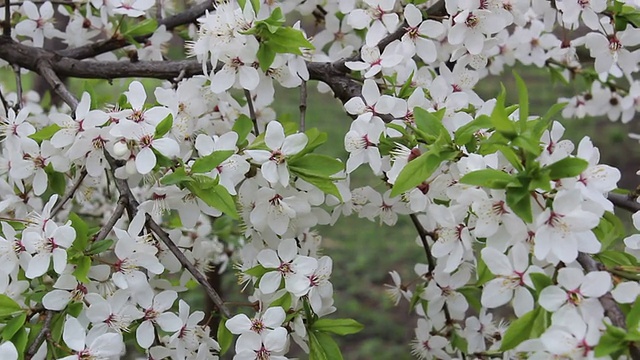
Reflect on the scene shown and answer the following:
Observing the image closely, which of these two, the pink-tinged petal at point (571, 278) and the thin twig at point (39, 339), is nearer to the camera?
the pink-tinged petal at point (571, 278)

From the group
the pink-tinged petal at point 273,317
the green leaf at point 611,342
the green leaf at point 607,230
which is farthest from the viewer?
the pink-tinged petal at point 273,317

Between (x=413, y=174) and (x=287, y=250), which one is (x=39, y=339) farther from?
(x=413, y=174)

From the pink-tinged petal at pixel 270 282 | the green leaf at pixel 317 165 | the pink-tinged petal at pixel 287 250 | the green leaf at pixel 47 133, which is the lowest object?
the pink-tinged petal at pixel 270 282

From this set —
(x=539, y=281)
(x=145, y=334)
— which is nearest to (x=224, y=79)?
(x=145, y=334)

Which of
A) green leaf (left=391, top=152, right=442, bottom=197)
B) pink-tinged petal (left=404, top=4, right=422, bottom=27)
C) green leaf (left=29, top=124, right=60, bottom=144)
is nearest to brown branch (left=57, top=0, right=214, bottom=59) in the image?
green leaf (left=29, top=124, right=60, bottom=144)

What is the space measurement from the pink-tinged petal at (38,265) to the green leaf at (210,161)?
280mm

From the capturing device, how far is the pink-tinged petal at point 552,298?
102 cm

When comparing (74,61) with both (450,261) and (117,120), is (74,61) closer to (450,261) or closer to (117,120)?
(117,120)

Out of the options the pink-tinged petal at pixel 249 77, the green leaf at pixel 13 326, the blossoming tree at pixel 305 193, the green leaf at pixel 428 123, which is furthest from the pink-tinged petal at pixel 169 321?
the green leaf at pixel 428 123

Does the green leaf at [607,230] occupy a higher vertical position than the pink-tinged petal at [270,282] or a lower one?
higher

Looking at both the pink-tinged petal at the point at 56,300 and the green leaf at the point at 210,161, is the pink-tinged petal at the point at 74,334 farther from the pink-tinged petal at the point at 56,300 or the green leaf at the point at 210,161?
the green leaf at the point at 210,161

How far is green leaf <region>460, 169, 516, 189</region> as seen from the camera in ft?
3.42

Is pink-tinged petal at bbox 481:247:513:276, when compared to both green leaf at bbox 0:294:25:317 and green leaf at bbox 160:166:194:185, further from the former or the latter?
green leaf at bbox 0:294:25:317

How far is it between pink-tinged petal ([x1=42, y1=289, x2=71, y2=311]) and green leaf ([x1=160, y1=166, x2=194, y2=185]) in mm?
244
